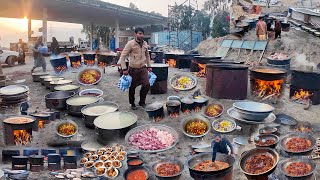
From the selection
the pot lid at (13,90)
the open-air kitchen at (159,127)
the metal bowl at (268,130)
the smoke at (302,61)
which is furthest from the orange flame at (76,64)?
the smoke at (302,61)

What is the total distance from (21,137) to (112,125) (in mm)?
2104

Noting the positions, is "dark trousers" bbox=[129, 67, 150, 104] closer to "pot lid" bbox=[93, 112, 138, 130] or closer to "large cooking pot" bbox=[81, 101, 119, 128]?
"large cooking pot" bbox=[81, 101, 119, 128]

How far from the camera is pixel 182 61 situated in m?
14.1

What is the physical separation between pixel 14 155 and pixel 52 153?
2.53 feet

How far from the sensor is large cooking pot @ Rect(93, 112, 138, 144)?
22.0ft

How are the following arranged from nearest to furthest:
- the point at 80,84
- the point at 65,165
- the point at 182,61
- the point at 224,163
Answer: the point at 224,163 < the point at 65,165 < the point at 80,84 < the point at 182,61

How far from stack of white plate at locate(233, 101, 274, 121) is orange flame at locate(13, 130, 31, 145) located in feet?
16.9

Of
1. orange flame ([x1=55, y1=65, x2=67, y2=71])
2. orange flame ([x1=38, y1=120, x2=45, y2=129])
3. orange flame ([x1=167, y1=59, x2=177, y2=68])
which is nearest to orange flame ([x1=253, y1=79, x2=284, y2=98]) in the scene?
orange flame ([x1=167, y1=59, x2=177, y2=68])

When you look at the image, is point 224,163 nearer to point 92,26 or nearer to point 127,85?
point 127,85

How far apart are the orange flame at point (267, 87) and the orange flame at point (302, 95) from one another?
0.73 meters

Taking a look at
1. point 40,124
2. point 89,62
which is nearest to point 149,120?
point 40,124

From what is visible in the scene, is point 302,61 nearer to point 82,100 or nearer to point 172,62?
point 172,62

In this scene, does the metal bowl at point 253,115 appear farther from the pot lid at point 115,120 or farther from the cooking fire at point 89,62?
the cooking fire at point 89,62

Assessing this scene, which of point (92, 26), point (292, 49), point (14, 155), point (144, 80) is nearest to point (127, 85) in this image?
point (144, 80)
